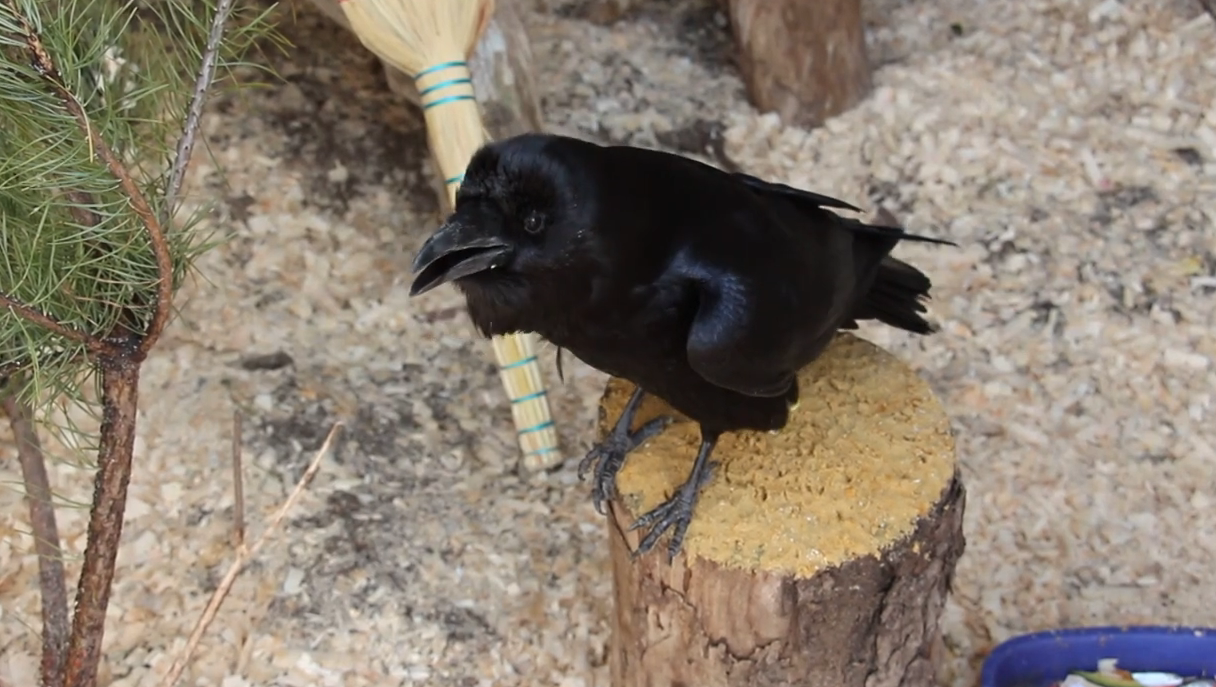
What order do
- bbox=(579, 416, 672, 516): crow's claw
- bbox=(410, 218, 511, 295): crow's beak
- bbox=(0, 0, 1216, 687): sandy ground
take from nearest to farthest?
bbox=(410, 218, 511, 295): crow's beak
bbox=(579, 416, 672, 516): crow's claw
bbox=(0, 0, 1216, 687): sandy ground

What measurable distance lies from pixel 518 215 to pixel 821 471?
452 mm

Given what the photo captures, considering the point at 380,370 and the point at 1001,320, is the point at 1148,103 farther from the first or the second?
Result: the point at 380,370

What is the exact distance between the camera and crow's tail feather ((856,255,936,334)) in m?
1.33

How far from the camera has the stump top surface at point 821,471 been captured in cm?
106

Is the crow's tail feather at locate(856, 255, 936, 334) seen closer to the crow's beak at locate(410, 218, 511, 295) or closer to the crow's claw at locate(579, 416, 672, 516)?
the crow's claw at locate(579, 416, 672, 516)

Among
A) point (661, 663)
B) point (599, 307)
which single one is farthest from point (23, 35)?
point (661, 663)

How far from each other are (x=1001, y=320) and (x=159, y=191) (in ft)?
4.85

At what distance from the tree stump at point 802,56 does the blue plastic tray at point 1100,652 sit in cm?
132

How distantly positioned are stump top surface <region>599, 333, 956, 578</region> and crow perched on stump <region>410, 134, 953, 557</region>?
3 centimetres

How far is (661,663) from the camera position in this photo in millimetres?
1168

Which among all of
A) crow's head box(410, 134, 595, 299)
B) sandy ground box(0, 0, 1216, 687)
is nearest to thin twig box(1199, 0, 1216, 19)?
sandy ground box(0, 0, 1216, 687)

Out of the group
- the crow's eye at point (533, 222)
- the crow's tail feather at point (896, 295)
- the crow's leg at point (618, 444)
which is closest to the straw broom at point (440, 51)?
the crow's leg at point (618, 444)

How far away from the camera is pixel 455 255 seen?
0.90 meters

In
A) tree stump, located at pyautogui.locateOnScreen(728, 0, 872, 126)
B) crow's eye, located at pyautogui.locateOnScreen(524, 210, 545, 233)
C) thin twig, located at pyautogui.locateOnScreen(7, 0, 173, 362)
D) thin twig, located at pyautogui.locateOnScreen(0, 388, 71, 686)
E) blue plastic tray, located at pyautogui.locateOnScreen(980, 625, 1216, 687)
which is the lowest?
blue plastic tray, located at pyautogui.locateOnScreen(980, 625, 1216, 687)
